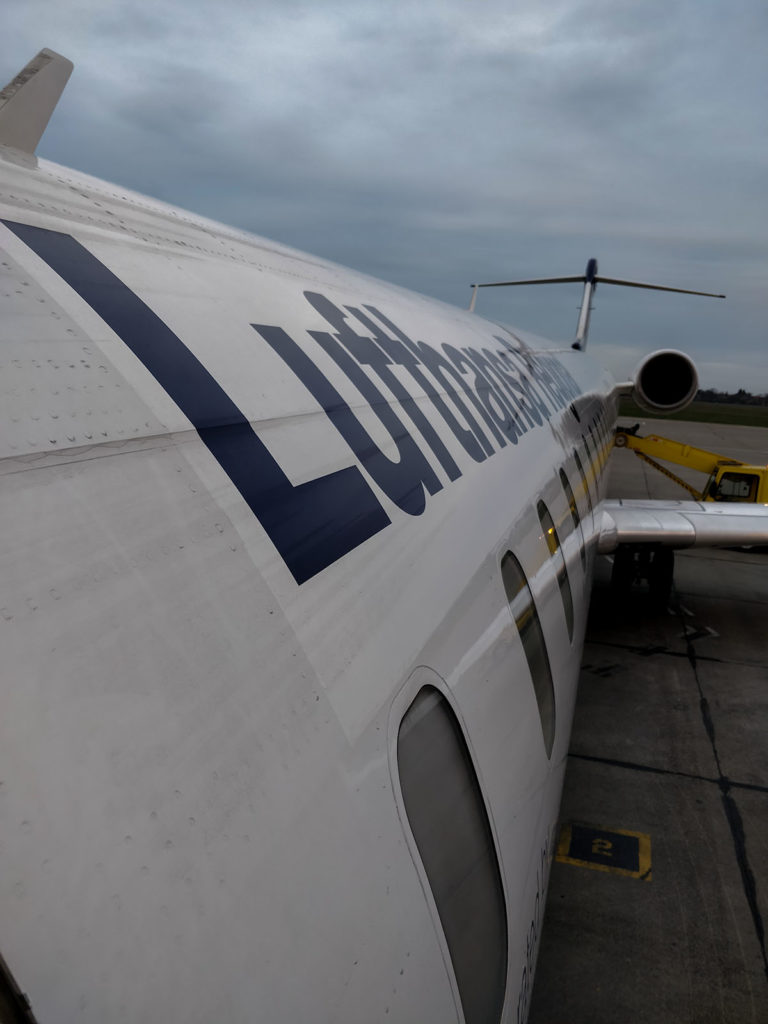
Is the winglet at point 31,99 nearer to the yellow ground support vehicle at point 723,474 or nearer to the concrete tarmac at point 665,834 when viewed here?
the concrete tarmac at point 665,834

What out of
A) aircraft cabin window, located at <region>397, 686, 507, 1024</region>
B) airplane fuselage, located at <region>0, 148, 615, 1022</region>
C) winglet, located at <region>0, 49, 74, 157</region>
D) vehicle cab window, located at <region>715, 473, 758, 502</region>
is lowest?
vehicle cab window, located at <region>715, 473, 758, 502</region>

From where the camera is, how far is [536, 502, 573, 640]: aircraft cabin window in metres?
4.19

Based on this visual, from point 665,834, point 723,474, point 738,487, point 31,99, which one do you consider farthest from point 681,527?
point 31,99

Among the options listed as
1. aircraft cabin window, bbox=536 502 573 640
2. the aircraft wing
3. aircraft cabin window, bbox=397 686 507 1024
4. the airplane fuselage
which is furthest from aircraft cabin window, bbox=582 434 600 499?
aircraft cabin window, bbox=397 686 507 1024

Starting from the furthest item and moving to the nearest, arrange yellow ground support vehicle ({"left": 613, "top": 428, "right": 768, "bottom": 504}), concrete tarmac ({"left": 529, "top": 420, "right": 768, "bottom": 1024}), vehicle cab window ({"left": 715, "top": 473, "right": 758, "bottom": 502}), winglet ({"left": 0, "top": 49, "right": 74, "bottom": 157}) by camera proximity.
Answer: vehicle cab window ({"left": 715, "top": 473, "right": 758, "bottom": 502}) → yellow ground support vehicle ({"left": 613, "top": 428, "right": 768, "bottom": 504}) → concrete tarmac ({"left": 529, "top": 420, "right": 768, "bottom": 1024}) → winglet ({"left": 0, "top": 49, "right": 74, "bottom": 157})

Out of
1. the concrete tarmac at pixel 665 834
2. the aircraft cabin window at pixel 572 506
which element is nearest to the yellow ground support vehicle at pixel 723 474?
the concrete tarmac at pixel 665 834

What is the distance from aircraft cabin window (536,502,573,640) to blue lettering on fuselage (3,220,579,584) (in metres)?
0.51

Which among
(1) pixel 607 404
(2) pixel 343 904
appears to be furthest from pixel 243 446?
(1) pixel 607 404

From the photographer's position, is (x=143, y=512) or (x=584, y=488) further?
(x=584, y=488)

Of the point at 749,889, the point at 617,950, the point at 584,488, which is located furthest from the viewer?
the point at 584,488

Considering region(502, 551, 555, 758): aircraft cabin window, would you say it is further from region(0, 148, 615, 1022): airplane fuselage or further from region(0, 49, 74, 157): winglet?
region(0, 49, 74, 157): winglet

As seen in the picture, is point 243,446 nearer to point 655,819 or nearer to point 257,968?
point 257,968

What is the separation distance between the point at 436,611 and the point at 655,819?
4315 mm

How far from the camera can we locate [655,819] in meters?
5.58
